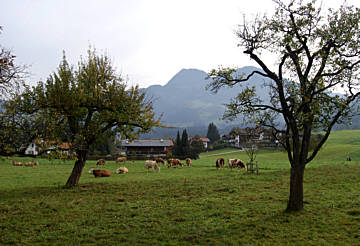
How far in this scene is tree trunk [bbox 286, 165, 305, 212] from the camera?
10.8m

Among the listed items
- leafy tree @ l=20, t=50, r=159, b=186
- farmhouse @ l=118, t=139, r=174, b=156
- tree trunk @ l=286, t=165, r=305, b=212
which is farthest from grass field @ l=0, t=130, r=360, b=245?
farmhouse @ l=118, t=139, r=174, b=156

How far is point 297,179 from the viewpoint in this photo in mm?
10828

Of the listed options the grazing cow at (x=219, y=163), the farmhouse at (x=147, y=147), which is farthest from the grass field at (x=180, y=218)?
the farmhouse at (x=147, y=147)

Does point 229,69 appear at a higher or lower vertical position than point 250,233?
higher

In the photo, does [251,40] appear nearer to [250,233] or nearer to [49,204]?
A: [250,233]

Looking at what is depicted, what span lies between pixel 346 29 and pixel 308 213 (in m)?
7.58

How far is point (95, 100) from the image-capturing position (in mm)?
17172

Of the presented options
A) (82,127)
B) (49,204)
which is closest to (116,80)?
(82,127)

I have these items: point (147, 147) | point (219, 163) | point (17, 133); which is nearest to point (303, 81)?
point (17, 133)

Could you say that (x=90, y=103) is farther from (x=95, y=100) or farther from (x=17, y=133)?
(x=17, y=133)

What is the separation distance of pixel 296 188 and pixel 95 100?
12.9 m

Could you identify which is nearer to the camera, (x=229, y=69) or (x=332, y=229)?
(x=332, y=229)

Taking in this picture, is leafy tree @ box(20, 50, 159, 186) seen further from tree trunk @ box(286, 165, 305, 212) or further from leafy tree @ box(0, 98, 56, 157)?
tree trunk @ box(286, 165, 305, 212)

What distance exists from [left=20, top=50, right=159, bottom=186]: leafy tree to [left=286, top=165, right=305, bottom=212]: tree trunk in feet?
32.7
